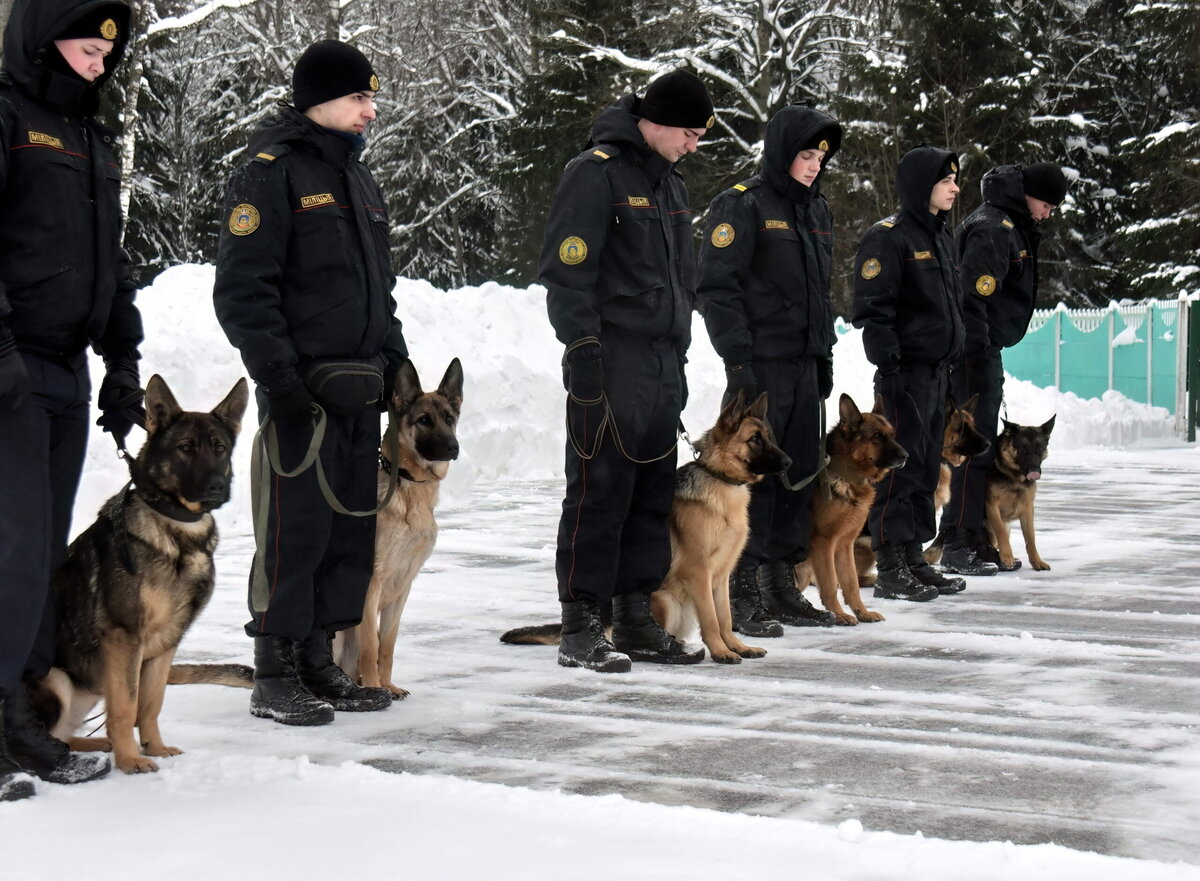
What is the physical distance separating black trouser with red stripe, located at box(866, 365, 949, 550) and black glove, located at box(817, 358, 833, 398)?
26.1 inches

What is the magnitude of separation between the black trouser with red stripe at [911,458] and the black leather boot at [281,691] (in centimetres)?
362

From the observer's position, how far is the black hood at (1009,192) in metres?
8.31

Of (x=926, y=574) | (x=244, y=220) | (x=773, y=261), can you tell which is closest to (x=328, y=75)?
(x=244, y=220)

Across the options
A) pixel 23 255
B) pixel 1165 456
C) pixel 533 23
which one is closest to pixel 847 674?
pixel 23 255

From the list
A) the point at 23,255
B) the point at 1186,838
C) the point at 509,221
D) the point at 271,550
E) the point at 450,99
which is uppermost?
the point at 450,99

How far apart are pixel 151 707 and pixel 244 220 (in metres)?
1.51

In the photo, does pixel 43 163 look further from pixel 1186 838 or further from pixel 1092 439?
pixel 1092 439

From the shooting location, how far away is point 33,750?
3676 mm

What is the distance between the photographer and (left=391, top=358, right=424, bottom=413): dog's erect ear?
16.0 ft

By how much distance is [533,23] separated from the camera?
100ft

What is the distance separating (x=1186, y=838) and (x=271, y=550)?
2795 millimetres

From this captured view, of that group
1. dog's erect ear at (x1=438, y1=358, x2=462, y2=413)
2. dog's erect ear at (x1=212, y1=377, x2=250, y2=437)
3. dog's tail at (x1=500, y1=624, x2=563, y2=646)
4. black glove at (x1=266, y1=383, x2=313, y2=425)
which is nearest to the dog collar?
dog's tail at (x1=500, y1=624, x2=563, y2=646)

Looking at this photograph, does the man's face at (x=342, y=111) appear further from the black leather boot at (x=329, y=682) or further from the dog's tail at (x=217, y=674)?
the dog's tail at (x=217, y=674)

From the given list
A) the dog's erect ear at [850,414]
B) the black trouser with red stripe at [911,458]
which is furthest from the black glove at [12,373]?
the black trouser with red stripe at [911,458]
